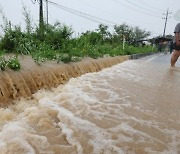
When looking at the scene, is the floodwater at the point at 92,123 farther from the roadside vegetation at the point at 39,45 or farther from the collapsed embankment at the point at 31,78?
the roadside vegetation at the point at 39,45

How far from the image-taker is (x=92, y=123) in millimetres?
3131

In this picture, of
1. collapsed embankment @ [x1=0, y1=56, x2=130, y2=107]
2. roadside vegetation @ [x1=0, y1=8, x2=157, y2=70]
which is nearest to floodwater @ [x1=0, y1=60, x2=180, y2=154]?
collapsed embankment @ [x1=0, y1=56, x2=130, y2=107]

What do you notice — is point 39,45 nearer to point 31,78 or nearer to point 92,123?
point 31,78

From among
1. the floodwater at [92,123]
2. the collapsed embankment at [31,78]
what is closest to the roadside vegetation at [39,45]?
the collapsed embankment at [31,78]

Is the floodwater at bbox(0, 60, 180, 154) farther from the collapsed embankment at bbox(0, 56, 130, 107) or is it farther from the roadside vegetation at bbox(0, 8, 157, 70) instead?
the roadside vegetation at bbox(0, 8, 157, 70)

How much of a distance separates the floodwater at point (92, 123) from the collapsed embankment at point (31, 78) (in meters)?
0.19

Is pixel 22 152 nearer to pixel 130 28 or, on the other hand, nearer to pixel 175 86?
pixel 175 86

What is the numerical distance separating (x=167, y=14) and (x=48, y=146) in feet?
168

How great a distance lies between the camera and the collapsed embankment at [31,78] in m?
4.04

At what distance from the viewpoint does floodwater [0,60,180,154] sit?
2.51m

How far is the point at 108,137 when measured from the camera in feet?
8.98

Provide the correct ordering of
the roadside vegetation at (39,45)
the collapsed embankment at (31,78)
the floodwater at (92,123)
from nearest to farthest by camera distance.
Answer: the floodwater at (92,123), the collapsed embankment at (31,78), the roadside vegetation at (39,45)

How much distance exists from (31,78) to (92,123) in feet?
6.96

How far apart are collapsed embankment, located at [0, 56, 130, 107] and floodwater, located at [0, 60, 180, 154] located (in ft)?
0.61
